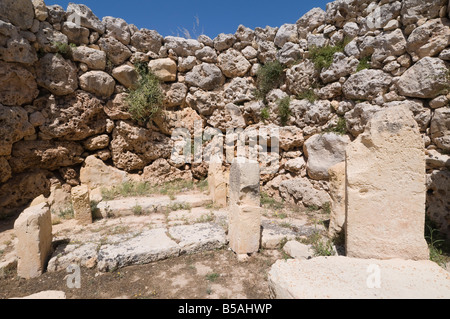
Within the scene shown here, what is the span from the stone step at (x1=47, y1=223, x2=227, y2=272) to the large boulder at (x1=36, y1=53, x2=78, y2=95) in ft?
13.7

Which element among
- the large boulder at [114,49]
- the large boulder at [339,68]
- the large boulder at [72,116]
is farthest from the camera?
the large boulder at [114,49]

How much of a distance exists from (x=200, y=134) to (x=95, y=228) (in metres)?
4.10

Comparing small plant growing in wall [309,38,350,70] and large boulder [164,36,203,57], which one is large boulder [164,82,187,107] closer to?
large boulder [164,36,203,57]

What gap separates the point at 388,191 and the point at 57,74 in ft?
23.8

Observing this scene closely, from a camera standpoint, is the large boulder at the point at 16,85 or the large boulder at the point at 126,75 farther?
the large boulder at the point at 126,75

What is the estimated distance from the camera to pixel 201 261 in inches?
134

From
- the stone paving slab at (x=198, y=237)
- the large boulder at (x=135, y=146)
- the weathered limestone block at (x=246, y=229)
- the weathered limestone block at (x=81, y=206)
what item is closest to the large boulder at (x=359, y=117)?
the weathered limestone block at (x=246, y=229)

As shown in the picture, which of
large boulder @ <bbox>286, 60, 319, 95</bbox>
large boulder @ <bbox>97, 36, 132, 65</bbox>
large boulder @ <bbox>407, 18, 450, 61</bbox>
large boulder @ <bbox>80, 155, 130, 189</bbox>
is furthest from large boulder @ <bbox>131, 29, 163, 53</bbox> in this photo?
large boulder @ <bbox>407, 18, 450, 61</bbox>

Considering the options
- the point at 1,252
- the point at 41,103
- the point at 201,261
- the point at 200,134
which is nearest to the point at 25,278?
the point at 1,252

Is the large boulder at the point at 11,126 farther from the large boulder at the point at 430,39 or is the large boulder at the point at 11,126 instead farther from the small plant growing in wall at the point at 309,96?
the large boulder at the point at 430,39

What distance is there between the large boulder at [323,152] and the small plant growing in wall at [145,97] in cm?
452

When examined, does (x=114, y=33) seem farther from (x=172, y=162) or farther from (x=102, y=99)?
(x=172, y=162)

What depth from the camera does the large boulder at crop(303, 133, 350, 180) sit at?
17.8 ft

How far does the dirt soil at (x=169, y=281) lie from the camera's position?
275 cm
